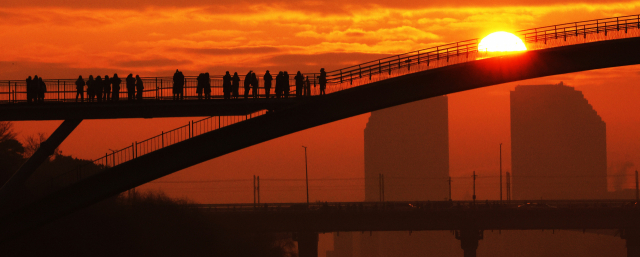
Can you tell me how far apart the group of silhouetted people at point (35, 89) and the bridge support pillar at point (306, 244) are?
196ft

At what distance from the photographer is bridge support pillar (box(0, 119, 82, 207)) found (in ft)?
163

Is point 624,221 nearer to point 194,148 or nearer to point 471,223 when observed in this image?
point 471,223

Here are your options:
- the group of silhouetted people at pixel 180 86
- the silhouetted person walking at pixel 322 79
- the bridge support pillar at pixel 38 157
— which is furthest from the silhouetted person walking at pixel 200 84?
the bridge support pillar at pixel 38 157

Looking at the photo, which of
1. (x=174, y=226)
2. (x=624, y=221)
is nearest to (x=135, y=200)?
(x=174, y=226)

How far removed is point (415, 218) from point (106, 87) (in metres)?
60.0

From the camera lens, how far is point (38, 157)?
4944 cm

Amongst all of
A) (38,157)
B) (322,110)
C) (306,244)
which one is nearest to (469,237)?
(306,244)

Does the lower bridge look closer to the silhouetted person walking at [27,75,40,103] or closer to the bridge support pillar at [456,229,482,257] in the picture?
the bridge support pillar at [456,229,482,257]

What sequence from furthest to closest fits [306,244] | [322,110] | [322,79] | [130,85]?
[306,244] < [322,110] < [322,79] < [130,85]

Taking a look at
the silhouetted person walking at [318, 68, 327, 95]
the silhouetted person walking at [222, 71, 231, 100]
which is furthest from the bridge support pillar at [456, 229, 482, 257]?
the silhouetted person walking at [222, 71, 231, 100]

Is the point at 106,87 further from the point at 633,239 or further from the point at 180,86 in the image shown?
the point at 633,239

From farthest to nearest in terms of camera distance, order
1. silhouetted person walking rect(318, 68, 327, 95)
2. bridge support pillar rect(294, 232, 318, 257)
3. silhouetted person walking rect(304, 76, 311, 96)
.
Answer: bridge support pillar rect(294, 232, 318, 257) → silhouetted person walking rect(304, 76, 311, 96) → silhouetted person walking rect(318, 68, 327, 95)

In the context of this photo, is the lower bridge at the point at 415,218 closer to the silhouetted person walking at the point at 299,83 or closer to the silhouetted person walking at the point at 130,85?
the silhouetted person walking at the point at 299,83

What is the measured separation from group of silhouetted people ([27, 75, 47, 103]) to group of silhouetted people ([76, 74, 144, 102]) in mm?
1880
